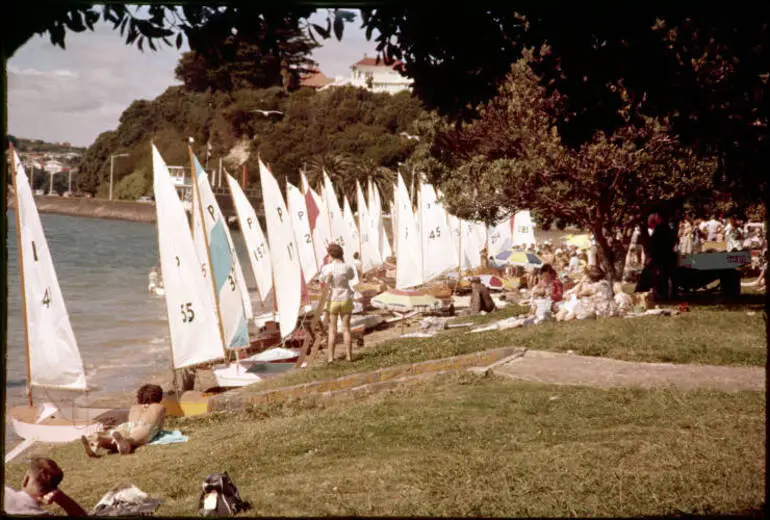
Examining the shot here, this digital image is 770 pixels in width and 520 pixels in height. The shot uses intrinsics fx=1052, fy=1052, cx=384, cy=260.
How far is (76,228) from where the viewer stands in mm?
100188

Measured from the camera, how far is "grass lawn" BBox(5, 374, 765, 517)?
6.55 meters

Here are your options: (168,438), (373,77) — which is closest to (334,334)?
(168,438)

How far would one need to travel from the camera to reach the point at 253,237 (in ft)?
81.1

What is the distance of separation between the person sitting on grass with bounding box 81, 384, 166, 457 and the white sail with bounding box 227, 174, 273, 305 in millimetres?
12677

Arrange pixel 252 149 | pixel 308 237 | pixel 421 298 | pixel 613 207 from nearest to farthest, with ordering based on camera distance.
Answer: pixel 613 207, pixel 421 298, pixel 308 237, pixel 252 149

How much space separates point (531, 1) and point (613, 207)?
47.8 feet

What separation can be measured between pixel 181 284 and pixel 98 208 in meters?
94.0

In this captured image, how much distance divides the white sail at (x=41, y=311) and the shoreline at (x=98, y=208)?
8440cm

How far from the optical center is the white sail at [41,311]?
47.8 feet

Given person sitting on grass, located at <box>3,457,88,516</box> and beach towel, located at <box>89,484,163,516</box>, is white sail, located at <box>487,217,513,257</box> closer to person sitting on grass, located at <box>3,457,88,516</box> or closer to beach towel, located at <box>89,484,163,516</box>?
beach towel, located at <box>89,484,163,516</box>

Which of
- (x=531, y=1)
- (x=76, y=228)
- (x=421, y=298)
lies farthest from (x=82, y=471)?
(x=76, y=228)

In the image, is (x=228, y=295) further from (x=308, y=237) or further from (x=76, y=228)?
(x=76, y=228)

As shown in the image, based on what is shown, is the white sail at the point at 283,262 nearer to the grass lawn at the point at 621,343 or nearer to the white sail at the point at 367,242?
the grass lawn at the point at 621,343

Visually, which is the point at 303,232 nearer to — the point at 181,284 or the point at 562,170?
the point at 562,170
